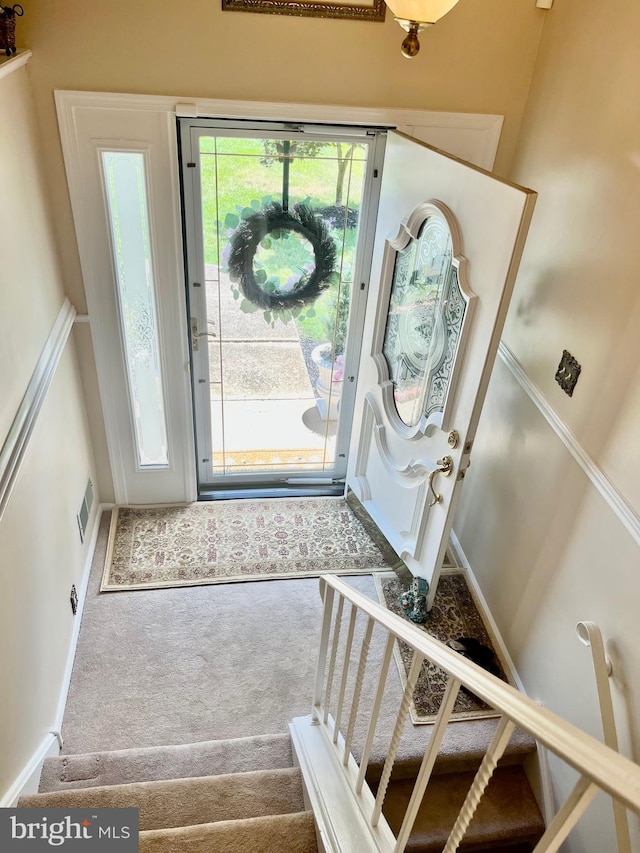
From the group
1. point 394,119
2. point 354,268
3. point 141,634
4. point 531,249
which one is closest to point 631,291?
point 531,249

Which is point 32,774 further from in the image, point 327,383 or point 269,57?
point 269,57

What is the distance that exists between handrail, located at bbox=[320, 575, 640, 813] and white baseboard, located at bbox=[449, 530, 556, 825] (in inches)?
28.0

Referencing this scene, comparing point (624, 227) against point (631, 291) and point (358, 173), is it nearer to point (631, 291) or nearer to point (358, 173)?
point (631, 291)

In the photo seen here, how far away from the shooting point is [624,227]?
1.81m

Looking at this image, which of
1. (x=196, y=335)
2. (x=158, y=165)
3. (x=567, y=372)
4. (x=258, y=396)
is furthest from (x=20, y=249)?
(x=567, y=372)

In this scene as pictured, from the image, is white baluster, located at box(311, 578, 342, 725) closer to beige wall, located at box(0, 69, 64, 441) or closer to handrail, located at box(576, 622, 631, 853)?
handrail, located at box(576, 622, 631, 853)

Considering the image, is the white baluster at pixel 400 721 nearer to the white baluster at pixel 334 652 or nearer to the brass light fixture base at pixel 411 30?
the white baluster at pixel 334 652

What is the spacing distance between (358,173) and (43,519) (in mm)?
1915

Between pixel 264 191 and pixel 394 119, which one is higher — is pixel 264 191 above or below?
Answer: below

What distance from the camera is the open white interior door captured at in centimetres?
201

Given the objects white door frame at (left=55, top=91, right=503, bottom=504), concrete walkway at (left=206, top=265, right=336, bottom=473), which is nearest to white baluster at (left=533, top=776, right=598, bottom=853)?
white door frame at (left=55, top=91, right=503, bottom=504)

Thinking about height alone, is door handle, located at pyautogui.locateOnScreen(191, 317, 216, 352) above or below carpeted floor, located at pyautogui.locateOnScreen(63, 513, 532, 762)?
above

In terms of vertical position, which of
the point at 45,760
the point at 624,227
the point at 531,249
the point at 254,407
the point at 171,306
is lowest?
the point at 45,760

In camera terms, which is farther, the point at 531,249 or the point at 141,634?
the point at 141,634
